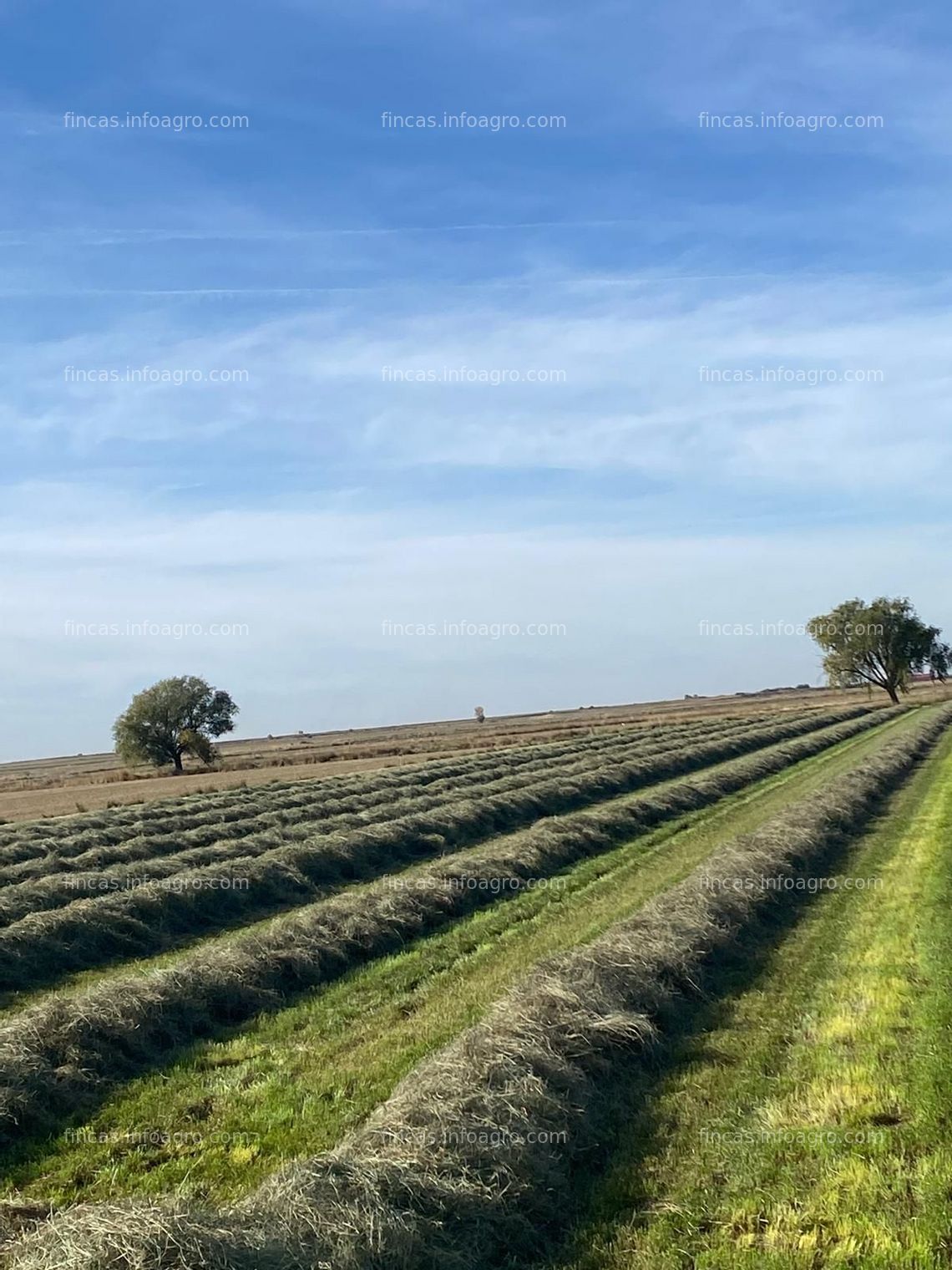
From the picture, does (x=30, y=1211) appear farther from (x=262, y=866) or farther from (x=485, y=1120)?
(x=262, y=866)

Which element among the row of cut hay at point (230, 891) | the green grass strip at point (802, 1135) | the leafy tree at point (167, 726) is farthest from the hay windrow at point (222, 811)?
the leafy tree at point (167, 726)

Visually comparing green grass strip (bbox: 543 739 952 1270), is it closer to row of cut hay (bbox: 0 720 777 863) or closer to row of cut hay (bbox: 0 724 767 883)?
row of cut hay (bbox: 0 724 767 883)

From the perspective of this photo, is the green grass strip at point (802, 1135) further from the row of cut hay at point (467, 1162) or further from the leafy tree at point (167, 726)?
the leafy tree at point (167, 726)

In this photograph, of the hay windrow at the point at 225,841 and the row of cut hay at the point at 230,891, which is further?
the hay windrow at the point at 225,841

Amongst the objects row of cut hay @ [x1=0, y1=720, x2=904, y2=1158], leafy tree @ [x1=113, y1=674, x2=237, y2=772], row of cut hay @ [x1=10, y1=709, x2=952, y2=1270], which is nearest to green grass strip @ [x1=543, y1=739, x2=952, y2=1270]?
row of cut hay @ [x1=10, y1=709, x2=952, y2=1270]

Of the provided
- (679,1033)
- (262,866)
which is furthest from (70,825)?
(679,1033)

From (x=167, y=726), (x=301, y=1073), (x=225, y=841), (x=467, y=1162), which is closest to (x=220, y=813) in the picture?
(x=225, y=841)

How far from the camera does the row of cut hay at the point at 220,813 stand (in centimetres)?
2450

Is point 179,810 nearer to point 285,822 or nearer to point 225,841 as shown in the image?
point 285,822

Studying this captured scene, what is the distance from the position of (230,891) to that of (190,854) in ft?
13.7

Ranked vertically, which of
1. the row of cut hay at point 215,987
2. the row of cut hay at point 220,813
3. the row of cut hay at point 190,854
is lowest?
the row of cut hay at point 215,987

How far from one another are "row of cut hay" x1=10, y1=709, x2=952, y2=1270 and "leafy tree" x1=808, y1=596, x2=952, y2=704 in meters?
87.7

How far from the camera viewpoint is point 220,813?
98.7ft

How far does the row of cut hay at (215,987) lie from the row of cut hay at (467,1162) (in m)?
3.27
